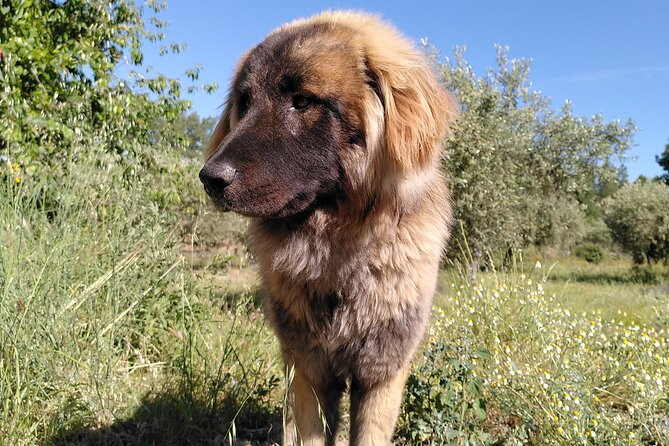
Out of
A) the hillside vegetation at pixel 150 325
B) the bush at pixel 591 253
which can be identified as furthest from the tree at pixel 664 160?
the hillside vegetation at pixel 150 325

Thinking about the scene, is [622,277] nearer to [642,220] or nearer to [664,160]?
[642,220]

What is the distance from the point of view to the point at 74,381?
2.81 meters

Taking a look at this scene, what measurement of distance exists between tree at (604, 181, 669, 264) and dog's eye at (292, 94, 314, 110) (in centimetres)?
2209

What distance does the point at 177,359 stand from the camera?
343cm

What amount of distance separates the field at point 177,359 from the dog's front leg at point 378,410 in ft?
1.55

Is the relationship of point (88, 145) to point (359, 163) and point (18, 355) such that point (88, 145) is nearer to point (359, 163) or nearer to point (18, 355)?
→ point (18, 355)

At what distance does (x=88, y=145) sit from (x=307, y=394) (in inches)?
119

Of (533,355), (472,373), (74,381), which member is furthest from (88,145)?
(533,355)

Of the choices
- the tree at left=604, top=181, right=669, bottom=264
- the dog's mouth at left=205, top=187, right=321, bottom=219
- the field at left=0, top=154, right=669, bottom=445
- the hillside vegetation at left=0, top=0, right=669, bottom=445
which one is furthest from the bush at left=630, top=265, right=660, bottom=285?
the dog's mouth at left=205, top=187, right=321, bottom=219

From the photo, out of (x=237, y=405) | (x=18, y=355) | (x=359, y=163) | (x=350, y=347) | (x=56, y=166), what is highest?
(x=359, y=163)

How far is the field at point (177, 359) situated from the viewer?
2736 mm

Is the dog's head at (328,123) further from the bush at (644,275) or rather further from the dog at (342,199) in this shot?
→ the bush at (644,275)

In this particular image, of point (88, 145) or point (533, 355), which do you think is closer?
point (533, 355)

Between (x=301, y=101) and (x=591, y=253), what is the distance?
32.2m
